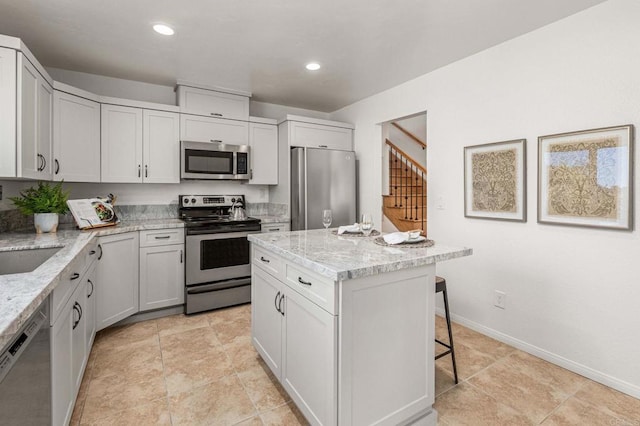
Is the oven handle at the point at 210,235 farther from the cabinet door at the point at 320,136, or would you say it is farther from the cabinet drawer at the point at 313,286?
the cabinet drawer at the point at 313,286

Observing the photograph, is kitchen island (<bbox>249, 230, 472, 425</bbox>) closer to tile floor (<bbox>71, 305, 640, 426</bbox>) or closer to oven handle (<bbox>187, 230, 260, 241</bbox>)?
tile floor (<bbox>71, 305, 640, 426</bbox>)

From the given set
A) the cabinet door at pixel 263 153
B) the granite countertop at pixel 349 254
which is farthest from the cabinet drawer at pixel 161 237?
the granite countertop at pixel 349 254

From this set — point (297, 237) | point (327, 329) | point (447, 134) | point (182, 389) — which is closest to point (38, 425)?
point (182, 389)

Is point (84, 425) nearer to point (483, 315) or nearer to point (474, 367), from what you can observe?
point (474, 367)

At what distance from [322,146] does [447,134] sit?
1664 millimetres

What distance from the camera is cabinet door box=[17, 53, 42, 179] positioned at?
2.07m

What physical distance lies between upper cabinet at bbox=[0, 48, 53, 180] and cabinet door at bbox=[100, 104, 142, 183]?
764 millimetres

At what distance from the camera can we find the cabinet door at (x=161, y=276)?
309 centimetres

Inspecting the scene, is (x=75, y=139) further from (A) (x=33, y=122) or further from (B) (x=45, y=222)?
(B) (x=45, y=222)

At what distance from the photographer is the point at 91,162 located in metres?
3.06

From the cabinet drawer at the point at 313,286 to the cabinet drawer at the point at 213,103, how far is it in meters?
2.70

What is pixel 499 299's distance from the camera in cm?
267

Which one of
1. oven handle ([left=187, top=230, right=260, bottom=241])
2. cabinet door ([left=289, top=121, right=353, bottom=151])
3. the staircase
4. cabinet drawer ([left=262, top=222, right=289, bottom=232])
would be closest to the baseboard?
the staircase

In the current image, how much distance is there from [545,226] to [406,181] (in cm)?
308
